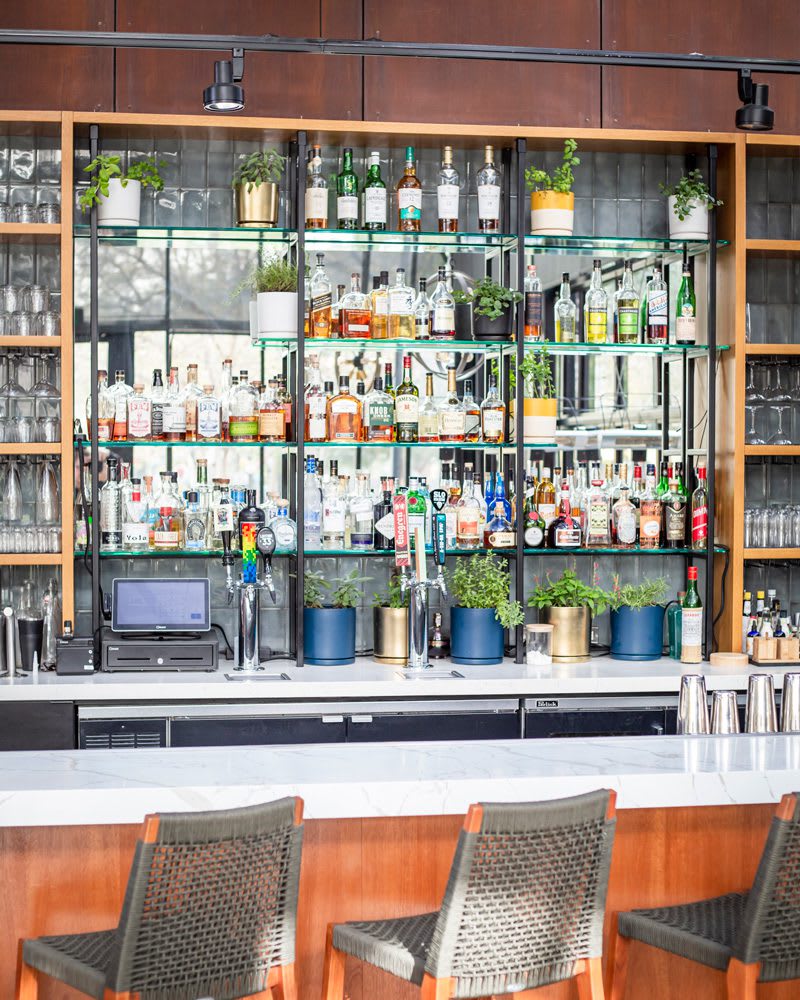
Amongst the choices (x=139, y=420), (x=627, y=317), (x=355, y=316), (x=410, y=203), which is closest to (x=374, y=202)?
(x=410, y=203)

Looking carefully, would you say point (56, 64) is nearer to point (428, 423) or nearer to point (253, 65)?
point (253, 65)

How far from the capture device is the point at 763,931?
8.32ft

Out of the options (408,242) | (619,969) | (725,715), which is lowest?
(619,969)

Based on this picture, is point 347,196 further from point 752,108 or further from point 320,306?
point 752,108

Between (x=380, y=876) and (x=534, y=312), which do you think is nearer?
(x=380, y=876)

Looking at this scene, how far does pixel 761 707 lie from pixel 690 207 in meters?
2.34

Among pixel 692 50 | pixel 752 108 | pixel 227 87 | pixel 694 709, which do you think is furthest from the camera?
pixel 692 50

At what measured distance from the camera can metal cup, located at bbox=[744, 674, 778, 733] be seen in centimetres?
331

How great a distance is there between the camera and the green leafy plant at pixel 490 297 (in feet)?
15.9

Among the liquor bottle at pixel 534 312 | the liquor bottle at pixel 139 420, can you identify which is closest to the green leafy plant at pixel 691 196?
the liquor bottle at pixel 534 312

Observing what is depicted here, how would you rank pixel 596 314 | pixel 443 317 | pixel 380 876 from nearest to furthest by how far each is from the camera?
pixel 380 876 < pixel 443 317 < pixel 596 314

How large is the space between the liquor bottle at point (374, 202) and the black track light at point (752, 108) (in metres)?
1.46

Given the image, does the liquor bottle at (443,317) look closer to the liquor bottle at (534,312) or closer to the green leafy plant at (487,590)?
the liquor bottle at (534,312)

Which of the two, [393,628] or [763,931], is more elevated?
[393,628]
